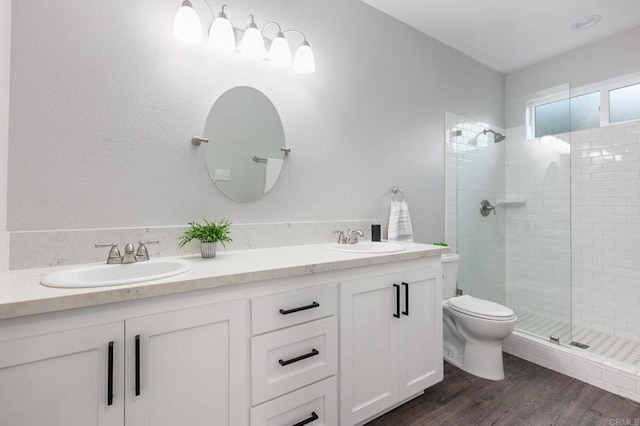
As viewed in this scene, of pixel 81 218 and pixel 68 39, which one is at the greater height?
pixel 68 39

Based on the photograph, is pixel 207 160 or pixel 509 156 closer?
pixel 207 160

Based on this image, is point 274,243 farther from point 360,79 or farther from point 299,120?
point 360,79

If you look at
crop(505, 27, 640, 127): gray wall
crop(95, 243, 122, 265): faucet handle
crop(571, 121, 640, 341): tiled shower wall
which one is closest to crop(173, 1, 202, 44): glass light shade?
crop(95, 243, 122, 265): faucet handle

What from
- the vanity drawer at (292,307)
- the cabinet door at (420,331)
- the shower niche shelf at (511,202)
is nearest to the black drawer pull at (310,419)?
the vanity drawer at (292,307)

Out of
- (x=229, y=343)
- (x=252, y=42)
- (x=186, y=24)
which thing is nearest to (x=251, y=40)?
(x=252, y=42)

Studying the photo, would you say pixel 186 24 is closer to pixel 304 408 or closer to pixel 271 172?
pixel 271 172

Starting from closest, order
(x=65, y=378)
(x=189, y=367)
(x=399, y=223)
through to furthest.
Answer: (x=65, y=378) → (x=189, y=367) → (x=399, y=223)

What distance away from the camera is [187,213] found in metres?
1.52

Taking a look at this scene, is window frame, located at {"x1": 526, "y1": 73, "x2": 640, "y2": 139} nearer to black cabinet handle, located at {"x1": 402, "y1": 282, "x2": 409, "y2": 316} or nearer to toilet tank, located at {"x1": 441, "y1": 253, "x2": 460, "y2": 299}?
toilet tank, located at {"x1": 441, "y1": 253, "x2": 460, "y2": 299}

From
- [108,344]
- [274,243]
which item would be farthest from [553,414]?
[108,344]

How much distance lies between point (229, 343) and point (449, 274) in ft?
6.32

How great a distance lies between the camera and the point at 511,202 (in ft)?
9.00

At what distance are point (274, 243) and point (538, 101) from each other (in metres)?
2.57

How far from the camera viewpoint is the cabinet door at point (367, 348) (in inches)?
54.5
